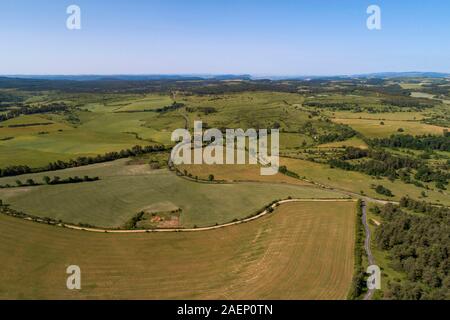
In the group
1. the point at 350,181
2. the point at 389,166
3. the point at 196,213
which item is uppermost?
the point at 389,166

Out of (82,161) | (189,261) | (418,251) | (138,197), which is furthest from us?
(82,161)

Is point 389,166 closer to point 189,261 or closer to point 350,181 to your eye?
point 350,181

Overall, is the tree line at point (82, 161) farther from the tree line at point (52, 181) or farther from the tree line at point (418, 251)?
the tree line at point (418, 251)

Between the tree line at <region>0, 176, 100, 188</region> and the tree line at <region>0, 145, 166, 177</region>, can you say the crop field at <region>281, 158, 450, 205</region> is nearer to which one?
the tree line at <region>0, 145, 166, 177</region>

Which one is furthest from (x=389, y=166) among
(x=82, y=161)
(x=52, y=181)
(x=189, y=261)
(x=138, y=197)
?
(x=52, y=181)

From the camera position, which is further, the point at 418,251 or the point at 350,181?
the point at 350,181

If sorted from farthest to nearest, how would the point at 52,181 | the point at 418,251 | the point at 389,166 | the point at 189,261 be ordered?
the point at 389,166 < the point at 52,181 < the point at 189,261 < the point at 418,251

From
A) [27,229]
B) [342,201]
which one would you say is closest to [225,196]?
[342,201]
